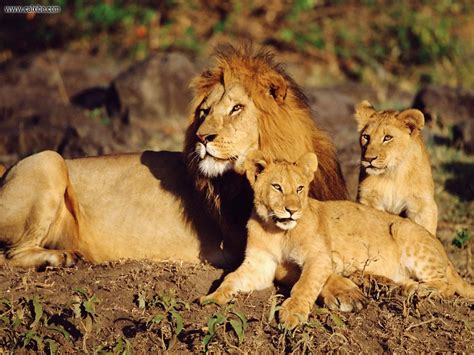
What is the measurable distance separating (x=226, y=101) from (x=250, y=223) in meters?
0.77

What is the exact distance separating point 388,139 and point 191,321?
167 cm

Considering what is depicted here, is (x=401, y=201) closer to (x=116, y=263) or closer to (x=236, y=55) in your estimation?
(x=236, y=55)

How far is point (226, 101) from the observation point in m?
5.35

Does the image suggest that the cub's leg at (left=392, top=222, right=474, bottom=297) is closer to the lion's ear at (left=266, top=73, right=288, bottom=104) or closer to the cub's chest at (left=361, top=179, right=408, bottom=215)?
the cub's chest at (left=361, top=179, right=408, bottom=215)

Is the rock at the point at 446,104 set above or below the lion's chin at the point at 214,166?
below

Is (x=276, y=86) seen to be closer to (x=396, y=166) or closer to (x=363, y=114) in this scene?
(x=363, y=114)

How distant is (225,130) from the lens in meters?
5.20

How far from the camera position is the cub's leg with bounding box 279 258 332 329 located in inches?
178

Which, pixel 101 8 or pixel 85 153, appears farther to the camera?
pixel 101 8

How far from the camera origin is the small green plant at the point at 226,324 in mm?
4402

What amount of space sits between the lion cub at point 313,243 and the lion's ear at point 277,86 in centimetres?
64

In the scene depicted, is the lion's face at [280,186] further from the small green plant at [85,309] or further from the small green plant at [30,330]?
the small green plant at [30,330]

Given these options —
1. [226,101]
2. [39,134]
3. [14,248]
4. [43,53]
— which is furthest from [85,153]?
[43,53]

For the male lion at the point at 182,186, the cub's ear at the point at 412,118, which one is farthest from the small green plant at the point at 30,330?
the cub's ear at the point at 412,118
